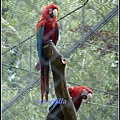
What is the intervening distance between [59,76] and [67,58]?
162cm

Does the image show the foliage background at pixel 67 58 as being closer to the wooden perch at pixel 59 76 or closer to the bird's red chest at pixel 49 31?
the bird's red chest at pixel 49 31

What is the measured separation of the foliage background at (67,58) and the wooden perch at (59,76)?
0.78 meters

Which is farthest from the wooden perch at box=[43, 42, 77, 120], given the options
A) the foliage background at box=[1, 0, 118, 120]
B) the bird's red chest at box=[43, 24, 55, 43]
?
the foliage background at box=[1, 0, 118, 120]

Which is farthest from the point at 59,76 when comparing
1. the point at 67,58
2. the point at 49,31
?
the point at 67,58

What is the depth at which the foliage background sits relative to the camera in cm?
226

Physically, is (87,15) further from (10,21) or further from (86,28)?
(10,21)

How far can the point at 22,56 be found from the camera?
2.49 m

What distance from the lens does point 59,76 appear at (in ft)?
3.77

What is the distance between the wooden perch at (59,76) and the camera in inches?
44.7

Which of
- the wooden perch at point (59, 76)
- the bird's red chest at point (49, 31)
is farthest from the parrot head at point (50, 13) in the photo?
the wooden perch at point (59, 76)

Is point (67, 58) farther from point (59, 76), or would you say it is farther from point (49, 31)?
point (59, 76)

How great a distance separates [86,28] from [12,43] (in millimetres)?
561

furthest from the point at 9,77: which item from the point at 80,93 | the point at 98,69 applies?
the point at 80,93

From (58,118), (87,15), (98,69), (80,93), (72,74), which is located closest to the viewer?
(58,118)
